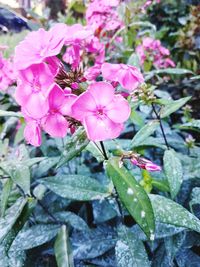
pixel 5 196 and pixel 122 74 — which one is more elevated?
pixel 122 74

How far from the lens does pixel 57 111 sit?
60 cm

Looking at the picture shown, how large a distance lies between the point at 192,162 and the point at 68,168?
0.46 m

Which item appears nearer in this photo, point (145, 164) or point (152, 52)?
point (145, 164)

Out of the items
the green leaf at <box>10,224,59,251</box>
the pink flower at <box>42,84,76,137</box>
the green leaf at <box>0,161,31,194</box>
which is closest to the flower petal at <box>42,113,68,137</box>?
the pink flower at <box>42,84,76,137</box>

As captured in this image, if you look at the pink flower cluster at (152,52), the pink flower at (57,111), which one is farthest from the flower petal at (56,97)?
the pink flower cluster at (152,52)

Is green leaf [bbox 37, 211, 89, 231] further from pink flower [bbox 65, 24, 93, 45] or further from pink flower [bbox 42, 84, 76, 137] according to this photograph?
pink flower [bbox 65, 24, 93, 45]

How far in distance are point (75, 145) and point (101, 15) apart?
95 centimetres

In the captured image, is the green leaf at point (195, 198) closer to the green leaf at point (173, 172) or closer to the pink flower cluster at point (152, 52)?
the green leaf at point (173, 172)

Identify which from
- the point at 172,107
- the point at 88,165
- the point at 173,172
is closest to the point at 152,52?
the point at 88,165

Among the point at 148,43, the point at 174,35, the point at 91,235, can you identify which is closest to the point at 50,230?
the point at 91,235

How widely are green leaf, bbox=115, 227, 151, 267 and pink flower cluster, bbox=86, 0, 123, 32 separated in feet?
3.00

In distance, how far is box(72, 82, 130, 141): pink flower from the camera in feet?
1.92

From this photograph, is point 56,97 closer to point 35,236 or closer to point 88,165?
point 35,236

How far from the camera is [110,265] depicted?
3.02ft
